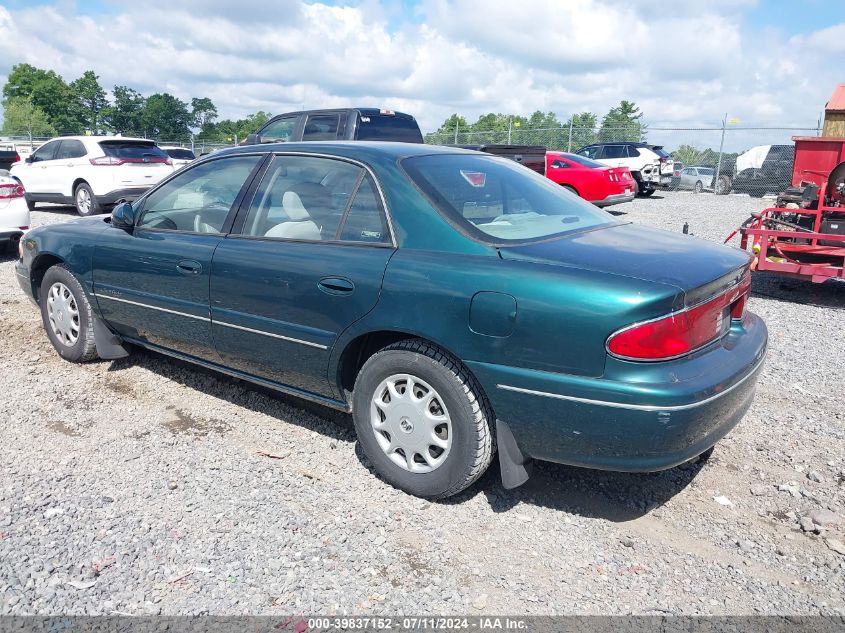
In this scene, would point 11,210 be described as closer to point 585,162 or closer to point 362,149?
point 362,149

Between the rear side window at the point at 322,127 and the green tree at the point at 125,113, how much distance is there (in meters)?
62.9

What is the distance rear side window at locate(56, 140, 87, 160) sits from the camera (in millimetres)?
13922

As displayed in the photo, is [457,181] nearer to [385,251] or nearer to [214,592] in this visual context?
[385,251]

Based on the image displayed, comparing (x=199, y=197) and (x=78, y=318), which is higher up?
(x=199, y=197)

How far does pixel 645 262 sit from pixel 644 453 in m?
0.80

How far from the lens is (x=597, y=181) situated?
15820mm

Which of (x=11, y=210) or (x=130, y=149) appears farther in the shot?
(x=130, y=149)

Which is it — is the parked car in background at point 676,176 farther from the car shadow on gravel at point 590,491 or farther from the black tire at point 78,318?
the black tire at point 78,318

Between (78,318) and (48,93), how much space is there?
89869 millimetres

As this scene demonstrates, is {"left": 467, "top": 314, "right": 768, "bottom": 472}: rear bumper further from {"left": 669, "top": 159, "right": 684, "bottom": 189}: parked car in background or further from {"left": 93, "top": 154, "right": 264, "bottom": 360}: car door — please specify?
{"left": 669, "top": 159, "right": 684, "bottom": 189}: parked car in background

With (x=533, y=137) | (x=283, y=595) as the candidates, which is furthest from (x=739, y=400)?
(x=533, y=137)

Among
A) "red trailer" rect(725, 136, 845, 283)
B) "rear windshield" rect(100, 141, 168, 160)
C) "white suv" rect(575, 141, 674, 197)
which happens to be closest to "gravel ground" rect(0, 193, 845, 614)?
"red trailer" rect(725, 136, 845, 283)

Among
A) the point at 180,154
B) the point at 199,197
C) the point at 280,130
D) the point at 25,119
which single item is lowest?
the point at 180,154

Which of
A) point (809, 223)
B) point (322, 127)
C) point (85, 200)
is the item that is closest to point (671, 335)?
point (809, 223)
